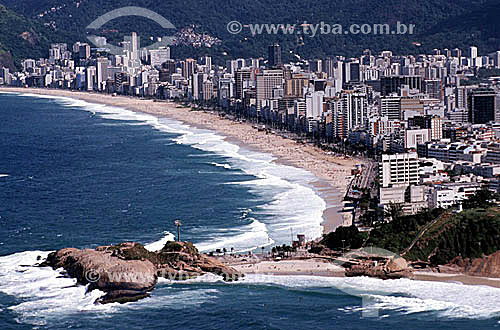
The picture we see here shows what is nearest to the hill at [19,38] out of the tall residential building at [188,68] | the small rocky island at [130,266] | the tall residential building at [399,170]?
the tall residential building at [188,68]

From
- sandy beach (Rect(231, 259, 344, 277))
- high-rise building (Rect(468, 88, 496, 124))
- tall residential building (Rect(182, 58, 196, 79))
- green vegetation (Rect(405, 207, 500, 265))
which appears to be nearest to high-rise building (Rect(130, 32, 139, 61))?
tall residential building (Rect(182, 58, 196, 79))

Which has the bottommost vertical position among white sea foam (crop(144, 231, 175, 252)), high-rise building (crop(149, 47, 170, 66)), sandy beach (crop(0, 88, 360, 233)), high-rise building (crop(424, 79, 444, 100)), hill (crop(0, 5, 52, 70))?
white sea foam (crop(144, 231, 175, 252))

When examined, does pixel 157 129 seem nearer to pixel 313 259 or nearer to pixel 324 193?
pixel 324 193

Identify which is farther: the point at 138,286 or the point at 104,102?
the point at 104,102

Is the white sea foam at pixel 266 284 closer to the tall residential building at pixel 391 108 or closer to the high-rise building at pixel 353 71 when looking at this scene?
the tall residential building at pixel 391 108

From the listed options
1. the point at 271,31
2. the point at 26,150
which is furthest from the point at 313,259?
the point at 271,31

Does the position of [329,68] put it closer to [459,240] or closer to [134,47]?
[134,47]

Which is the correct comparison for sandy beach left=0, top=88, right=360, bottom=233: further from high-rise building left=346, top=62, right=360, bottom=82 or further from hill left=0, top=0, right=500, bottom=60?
hill left=0, top=0, right=500, bottom=60

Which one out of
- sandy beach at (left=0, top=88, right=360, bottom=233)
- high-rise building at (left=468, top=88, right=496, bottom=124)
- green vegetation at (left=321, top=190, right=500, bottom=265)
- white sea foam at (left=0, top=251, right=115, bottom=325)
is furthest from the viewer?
high-rise building at (left=468, top=88, right=496, bottom=124)
